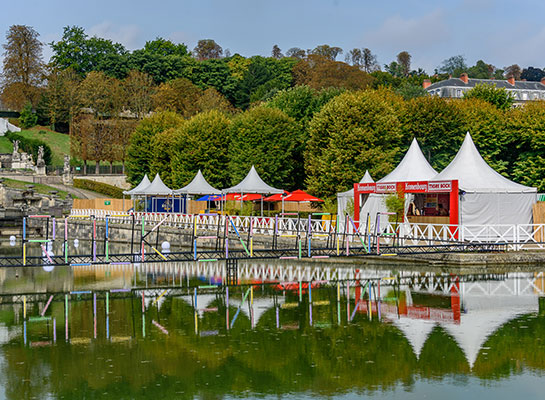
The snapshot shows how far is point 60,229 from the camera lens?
2376 inches

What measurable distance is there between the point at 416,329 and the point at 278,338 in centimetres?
380

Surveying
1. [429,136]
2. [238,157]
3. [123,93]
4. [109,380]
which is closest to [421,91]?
[429,136]

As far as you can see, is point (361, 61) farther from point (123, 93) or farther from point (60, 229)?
point (60, 229)

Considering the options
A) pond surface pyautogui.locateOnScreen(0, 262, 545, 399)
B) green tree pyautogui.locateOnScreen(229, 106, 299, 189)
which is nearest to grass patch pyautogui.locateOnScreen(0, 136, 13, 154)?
green tree pyautogui.locateOnScreen(229, 106, 299, 189)

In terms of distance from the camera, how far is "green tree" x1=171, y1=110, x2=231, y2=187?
201ft

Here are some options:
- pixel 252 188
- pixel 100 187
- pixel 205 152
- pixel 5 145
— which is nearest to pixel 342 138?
pixel 252 188

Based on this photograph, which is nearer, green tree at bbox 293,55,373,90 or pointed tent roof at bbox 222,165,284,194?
pointed tent roof at bbox 222,165,284,194

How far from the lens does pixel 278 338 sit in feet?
59.6

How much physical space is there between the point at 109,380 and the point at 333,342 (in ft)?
19.1

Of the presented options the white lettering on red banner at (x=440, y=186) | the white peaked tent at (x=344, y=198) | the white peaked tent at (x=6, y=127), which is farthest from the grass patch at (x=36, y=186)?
the white lettering on red banner at (x=440, y=186)

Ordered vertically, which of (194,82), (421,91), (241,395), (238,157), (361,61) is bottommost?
(241,395)

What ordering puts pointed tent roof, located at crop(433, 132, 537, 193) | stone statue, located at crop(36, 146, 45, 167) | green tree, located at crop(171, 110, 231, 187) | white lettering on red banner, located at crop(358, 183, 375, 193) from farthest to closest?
stone statue, located at crop(36, 146, 45, 167), green tree, located at crop(171, 110, 231, 187), white lettering on red banner, located at crop(358, 183, 375, 193), pointed tent roof, located at crop(433, 132, 537, 193)

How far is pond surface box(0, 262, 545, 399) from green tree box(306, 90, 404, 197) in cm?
2079

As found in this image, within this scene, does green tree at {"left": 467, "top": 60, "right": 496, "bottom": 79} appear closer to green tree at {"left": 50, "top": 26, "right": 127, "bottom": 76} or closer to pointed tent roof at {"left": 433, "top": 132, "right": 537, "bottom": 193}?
green tree at {"left": 50, "top": 26, "right": 127, "bottom": 76}
